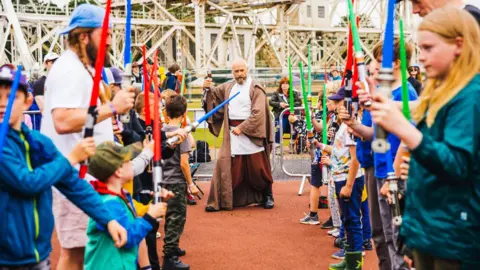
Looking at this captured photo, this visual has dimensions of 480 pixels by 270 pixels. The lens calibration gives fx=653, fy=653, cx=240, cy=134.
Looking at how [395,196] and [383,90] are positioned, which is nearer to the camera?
[383,90]

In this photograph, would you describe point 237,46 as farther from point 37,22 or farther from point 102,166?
point 102,166

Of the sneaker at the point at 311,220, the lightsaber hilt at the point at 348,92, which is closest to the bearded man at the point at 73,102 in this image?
the lightsaber hilt at the point at 348,92

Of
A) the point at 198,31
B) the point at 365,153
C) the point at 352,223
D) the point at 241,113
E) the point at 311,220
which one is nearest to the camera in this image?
the point at 365,153

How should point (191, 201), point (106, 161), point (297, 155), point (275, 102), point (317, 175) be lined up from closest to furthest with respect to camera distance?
point (106, 161), point (317, 175), point (191, 201), point (297, 155), point (275, 102)

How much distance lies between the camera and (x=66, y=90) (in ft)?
12.6

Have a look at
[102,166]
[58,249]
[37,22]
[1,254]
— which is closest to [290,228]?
[58,249]

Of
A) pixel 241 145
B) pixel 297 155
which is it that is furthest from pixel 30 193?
pixel 297 155

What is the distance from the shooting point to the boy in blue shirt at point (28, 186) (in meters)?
3.15

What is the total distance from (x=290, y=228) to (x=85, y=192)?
16.4 feet

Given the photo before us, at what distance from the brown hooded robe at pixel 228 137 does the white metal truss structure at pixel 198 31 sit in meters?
21.7

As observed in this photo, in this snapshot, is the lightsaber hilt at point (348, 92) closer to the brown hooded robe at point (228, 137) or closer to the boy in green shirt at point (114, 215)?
the boy in green shirt at point (114, 215)

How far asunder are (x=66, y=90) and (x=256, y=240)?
4145mm

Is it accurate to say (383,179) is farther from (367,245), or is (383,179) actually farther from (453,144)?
(367,245)

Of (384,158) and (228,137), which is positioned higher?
(384,158)
